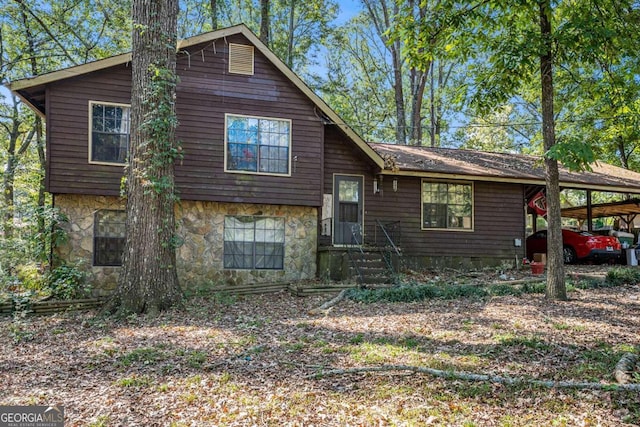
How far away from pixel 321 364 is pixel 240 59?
9.01m

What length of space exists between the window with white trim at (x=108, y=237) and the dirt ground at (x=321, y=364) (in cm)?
276

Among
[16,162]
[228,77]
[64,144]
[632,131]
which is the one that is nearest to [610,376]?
[632,131]

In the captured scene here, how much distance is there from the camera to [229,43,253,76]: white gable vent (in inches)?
462

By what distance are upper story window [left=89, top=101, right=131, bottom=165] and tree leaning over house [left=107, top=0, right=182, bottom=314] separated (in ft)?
10.1

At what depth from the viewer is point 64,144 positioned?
413 inches

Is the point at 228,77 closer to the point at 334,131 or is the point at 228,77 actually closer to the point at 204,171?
the point at 204,171

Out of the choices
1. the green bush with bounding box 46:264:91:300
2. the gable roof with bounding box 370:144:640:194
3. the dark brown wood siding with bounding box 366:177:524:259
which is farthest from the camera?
the dark brown wood siding with bounding box 366:177:524:259

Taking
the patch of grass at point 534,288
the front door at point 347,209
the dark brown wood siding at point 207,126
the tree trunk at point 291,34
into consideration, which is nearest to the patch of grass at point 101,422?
the dark brown wood siding at point 207,126

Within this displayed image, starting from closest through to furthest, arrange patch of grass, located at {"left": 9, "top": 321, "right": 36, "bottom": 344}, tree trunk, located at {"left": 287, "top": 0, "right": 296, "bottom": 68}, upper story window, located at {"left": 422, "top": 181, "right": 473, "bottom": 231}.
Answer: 1. patch of grass, located at {"left": 9, "top": 321, "right": 36, "bottom": 344}
2. upper story window, located at {"left": 422, "top": 181, "right": 473, "bottom": 231}
3. tree trunk, located at {"left": 287, "top": 0, "right": 296, "bottom": 68}

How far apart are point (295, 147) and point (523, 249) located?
8.06 meters

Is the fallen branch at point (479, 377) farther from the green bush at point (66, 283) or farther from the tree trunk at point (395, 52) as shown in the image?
the tree trunk at point (395, 52)

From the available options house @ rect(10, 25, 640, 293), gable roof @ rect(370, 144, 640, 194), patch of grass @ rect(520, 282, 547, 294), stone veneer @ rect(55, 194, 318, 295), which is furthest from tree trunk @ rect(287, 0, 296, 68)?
patch of grass @ rect(520, 282, 547, 294)

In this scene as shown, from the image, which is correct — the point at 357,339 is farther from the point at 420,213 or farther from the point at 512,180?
the point at 512,180

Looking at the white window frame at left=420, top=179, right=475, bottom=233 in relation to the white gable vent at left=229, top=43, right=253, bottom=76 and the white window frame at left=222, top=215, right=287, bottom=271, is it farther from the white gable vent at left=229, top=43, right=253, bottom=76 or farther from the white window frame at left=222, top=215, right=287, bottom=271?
the white gable vent at left=229, top=43, right=253, bottom=76
